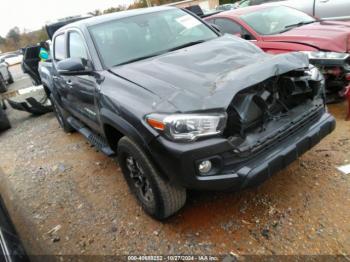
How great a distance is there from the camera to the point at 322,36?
4.30 meters

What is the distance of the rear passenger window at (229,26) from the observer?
17.5ft

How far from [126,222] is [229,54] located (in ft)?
6.22

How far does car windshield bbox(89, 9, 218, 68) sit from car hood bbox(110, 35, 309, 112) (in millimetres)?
196

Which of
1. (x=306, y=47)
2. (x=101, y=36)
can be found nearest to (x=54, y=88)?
(x=101, y=36)

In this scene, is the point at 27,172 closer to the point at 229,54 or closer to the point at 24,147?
the point at 24,147

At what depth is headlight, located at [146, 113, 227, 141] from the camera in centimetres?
216

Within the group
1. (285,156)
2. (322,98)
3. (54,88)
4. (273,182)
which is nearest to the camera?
(285,156)

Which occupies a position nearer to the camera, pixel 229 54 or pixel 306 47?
pixel 229 54

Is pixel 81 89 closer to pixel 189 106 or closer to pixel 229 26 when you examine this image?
pixel 189 106

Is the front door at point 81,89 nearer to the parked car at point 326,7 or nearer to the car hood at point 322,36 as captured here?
the car hood at point 322,36

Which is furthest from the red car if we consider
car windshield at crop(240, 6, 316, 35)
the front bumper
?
the front bumper

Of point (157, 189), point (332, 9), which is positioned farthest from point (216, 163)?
point (332, 9)

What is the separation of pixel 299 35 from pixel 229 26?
1.40m

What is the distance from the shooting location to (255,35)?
5.01 m
